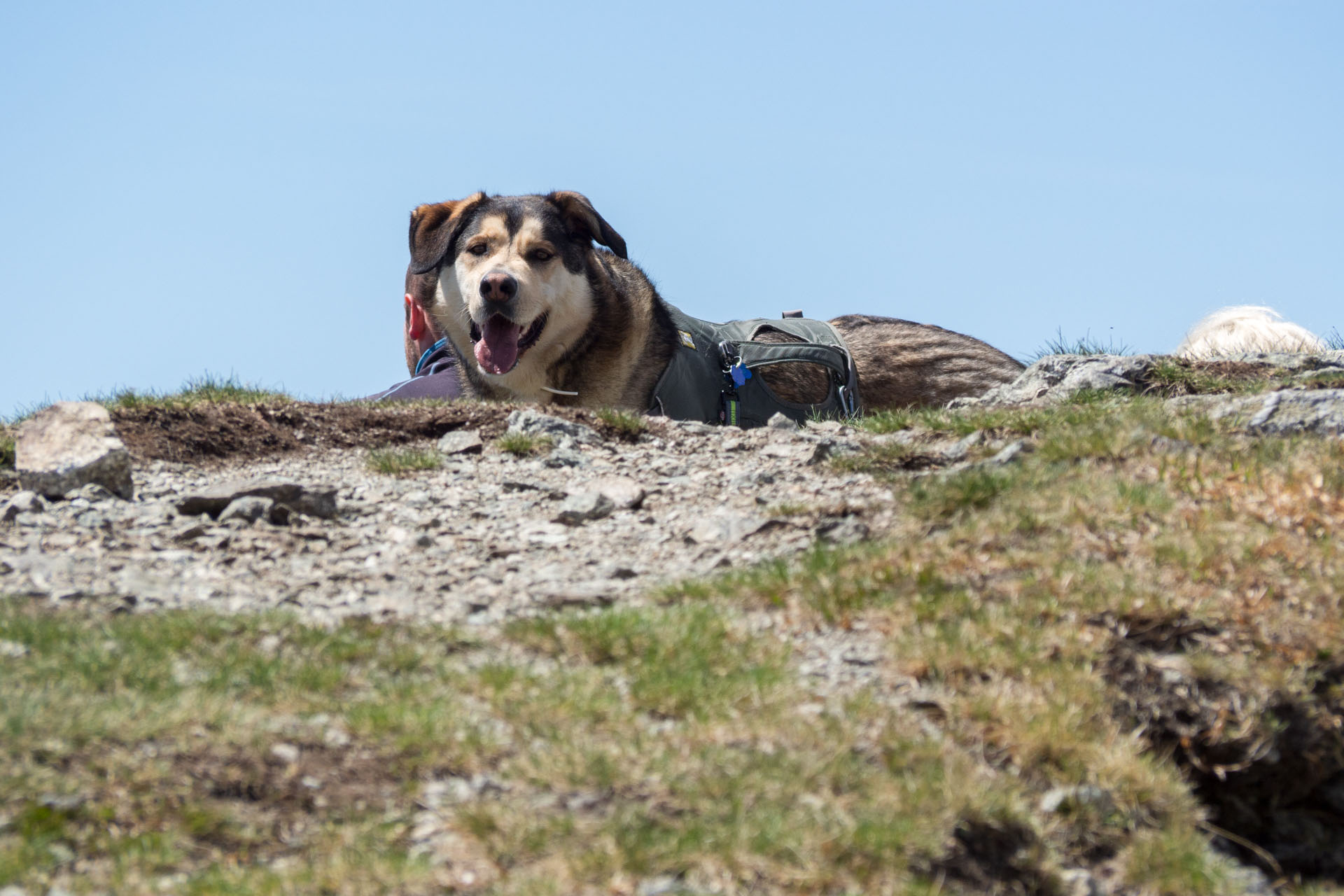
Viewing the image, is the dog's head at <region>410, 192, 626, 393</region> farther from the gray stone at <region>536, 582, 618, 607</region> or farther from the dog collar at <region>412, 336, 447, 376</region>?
the gray stone at <region>536, 582, 618, 607</region>

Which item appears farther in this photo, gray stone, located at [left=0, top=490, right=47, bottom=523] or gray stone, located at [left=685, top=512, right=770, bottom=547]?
gray stone, located at [left=0, top=490, right=47, bottom=523]

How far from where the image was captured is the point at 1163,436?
6469mm

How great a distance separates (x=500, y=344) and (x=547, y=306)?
52 centimetres

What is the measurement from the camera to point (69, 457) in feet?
22.1

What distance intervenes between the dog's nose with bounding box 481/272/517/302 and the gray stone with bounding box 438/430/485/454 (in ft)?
7.38

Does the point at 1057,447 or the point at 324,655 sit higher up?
the point at 1057,447

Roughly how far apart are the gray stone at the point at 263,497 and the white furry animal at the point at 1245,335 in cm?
909

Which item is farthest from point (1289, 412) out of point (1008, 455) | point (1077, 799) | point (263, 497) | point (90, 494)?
point (90, 494)

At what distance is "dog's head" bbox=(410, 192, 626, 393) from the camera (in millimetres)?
10406

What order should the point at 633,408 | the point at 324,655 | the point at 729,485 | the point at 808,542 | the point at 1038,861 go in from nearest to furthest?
1. the point at 1038,861
2. the point at 324,655
3. the point at 808,542
4. the point at 729,485
5. the point at 633,408

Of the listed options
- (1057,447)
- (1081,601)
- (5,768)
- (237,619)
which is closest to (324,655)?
(237,619)

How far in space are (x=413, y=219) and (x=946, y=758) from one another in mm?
8590

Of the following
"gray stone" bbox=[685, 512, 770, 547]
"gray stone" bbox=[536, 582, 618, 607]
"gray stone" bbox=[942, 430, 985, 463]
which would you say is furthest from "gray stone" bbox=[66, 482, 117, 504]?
"gray stone" bbox=[942, 430, 985, 463]

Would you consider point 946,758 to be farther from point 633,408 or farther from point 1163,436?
point 633,408
